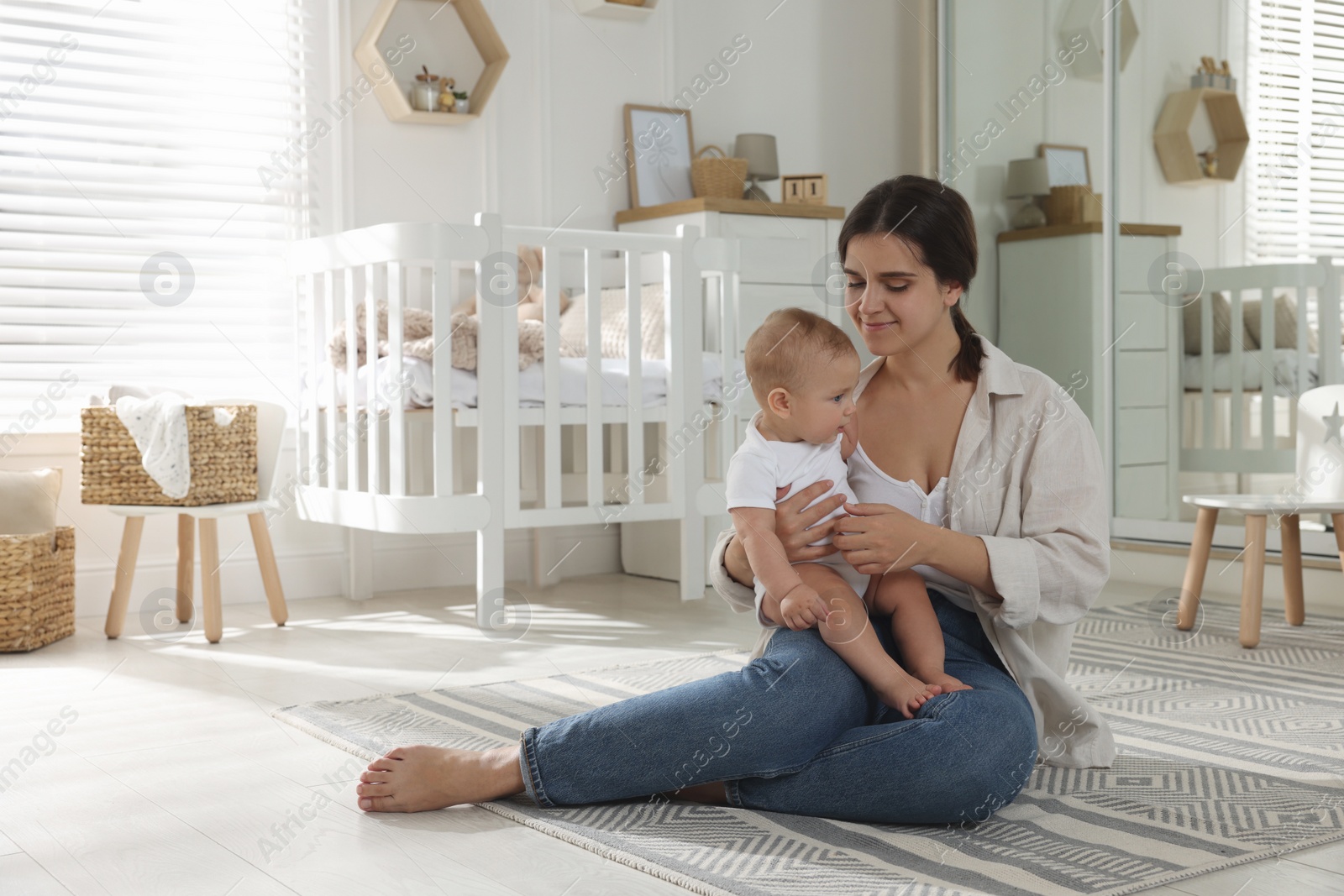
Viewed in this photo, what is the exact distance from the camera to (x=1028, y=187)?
12.6 feet

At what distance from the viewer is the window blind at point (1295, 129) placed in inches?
120

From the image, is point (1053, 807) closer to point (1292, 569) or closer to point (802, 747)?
point (802, 747)

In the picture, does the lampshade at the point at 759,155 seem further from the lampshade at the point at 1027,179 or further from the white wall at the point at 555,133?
the lampshade at the point at 1027,179

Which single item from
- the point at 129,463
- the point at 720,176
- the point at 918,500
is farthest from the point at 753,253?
the point at 918,500

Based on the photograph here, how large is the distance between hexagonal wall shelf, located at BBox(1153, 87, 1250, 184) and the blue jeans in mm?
2311

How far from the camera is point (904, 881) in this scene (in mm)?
1167

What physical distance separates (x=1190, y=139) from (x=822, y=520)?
2.40m

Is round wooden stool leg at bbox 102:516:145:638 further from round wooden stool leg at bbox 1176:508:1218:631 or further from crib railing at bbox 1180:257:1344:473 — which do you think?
crib railing at bbox 1180:257:1344:473

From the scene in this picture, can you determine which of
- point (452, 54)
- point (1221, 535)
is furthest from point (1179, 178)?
point (452, 54)

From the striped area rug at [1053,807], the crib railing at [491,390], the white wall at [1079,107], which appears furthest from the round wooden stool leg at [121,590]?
the white wall at [1079,107]

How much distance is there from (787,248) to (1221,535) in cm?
137

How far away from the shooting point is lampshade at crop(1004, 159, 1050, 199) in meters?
3.77

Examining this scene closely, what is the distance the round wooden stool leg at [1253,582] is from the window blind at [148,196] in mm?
2293

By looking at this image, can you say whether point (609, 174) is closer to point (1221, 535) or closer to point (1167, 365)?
point (1167, 365)
